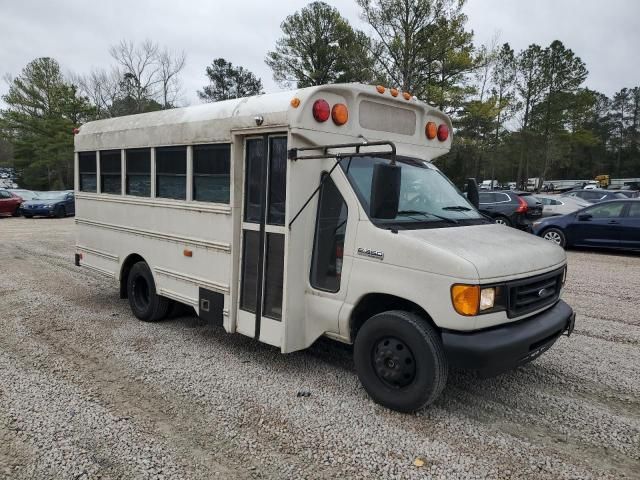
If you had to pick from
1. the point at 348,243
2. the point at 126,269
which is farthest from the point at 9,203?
the point at 348,243

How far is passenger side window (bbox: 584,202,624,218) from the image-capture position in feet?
39.6

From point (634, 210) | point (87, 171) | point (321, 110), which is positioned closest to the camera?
point (321, 110)

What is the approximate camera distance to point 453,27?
2889 centimetres

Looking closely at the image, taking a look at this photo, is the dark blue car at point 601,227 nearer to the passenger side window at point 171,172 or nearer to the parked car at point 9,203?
the passenger side window at point 171,172

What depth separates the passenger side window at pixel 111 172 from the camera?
6.39 metres

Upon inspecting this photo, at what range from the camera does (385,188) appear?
11.3 ft

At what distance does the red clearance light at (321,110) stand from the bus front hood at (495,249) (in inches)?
48.4

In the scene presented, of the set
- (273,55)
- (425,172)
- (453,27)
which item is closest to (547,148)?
(453,27)

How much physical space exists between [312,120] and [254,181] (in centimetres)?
88

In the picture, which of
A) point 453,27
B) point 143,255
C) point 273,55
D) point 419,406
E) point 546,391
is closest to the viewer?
point 419,406

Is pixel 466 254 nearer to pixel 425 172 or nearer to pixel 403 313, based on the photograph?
pixel 403 313

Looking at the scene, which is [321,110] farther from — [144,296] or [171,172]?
[144,296]

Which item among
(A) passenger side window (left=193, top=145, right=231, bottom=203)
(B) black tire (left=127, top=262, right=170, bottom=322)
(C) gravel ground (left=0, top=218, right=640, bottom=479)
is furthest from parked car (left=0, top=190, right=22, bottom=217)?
(A) passenger side window (left=193, top=145, right=231, bottom=203)

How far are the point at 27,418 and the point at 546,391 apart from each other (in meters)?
4.28
